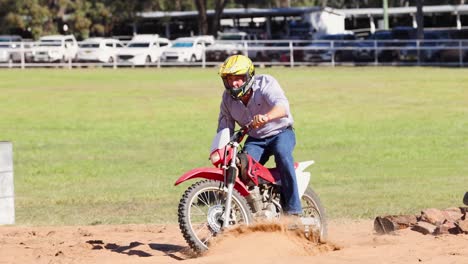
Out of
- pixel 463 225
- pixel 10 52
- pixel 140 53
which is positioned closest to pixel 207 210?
pixel 463 225

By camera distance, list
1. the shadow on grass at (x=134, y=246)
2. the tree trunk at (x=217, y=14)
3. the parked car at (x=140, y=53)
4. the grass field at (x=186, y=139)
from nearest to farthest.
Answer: the shadow on grass at (x=134, y=246), the grass field at (x=186, y=139), the parked car at (x=140, y=53), the tree trunk at (x=217, y=14)

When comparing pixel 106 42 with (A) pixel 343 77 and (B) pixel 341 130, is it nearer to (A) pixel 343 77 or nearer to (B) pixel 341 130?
(A) pixel 343 77

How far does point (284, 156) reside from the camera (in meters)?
9.05

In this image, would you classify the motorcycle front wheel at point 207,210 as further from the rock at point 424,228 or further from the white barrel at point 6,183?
the white barrel at point 6,183

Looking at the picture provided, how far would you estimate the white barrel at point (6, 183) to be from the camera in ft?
38.5

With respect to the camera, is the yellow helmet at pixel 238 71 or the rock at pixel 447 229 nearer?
the yellow helmet at pixel 238 71

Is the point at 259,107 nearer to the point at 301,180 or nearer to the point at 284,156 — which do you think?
the point at 284,156

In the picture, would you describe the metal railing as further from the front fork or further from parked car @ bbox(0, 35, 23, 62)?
the front fork

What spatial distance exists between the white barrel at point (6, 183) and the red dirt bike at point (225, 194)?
341cm

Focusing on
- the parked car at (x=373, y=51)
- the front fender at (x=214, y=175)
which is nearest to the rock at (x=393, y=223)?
the front fender at (x=214, y=175)

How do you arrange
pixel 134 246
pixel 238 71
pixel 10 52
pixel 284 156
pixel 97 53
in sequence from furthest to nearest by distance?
pixel 10 52 < pixel 97 53 < pixel 134 246 < pixel 284 156 < pixel 238 71

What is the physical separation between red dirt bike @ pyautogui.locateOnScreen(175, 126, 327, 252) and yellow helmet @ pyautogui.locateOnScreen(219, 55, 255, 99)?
0.31 metres

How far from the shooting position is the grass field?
1509 cm

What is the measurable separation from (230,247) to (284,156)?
966 millimetres
